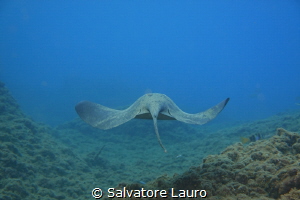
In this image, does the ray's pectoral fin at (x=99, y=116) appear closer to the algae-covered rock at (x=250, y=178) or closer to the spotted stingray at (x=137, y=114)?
the spotted stingray at (x=137, y=114)

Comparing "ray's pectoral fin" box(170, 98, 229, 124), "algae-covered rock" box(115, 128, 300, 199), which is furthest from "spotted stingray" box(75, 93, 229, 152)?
"algae-covered rock" box(115, 128, 300, 199)

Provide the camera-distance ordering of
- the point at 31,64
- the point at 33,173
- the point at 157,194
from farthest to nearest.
Result: the point at 31,64
the point at 33,173
the point at 157,194

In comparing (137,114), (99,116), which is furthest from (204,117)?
(99,116)

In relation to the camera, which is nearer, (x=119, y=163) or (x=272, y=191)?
(x=272, y=191)

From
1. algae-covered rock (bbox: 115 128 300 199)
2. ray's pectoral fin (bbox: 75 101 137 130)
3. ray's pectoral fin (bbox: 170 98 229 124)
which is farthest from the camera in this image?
ray's pectoral fin (bbox: 170 98 229 124)

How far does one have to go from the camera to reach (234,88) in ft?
381

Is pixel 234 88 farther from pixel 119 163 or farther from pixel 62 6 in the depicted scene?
pixel 62 6

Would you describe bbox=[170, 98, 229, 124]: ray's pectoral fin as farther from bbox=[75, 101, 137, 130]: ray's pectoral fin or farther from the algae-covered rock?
bbox=[75, 101, 137, 130]: ray's pectoral fin

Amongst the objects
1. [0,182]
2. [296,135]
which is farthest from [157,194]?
[0,182]

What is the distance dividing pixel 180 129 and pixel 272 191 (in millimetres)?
14873

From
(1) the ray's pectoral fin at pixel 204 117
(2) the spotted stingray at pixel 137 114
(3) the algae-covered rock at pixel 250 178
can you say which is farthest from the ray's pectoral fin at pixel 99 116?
(3) the algae-covered rock at pixel 250 178

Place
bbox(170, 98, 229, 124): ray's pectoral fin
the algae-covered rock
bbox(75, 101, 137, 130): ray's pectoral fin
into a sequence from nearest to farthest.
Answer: the algae-covered rock → bbox(75, 101, 137, 130): ray's pectoral fin → bbox(170, 98, 229, 124): ray's pectoral fin

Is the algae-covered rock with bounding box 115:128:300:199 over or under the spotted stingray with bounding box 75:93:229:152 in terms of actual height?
under

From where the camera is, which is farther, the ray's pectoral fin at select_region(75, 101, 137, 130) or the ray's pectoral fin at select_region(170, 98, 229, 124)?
the ray's pectoral fin at select_region(170, 98, 229, 124)
